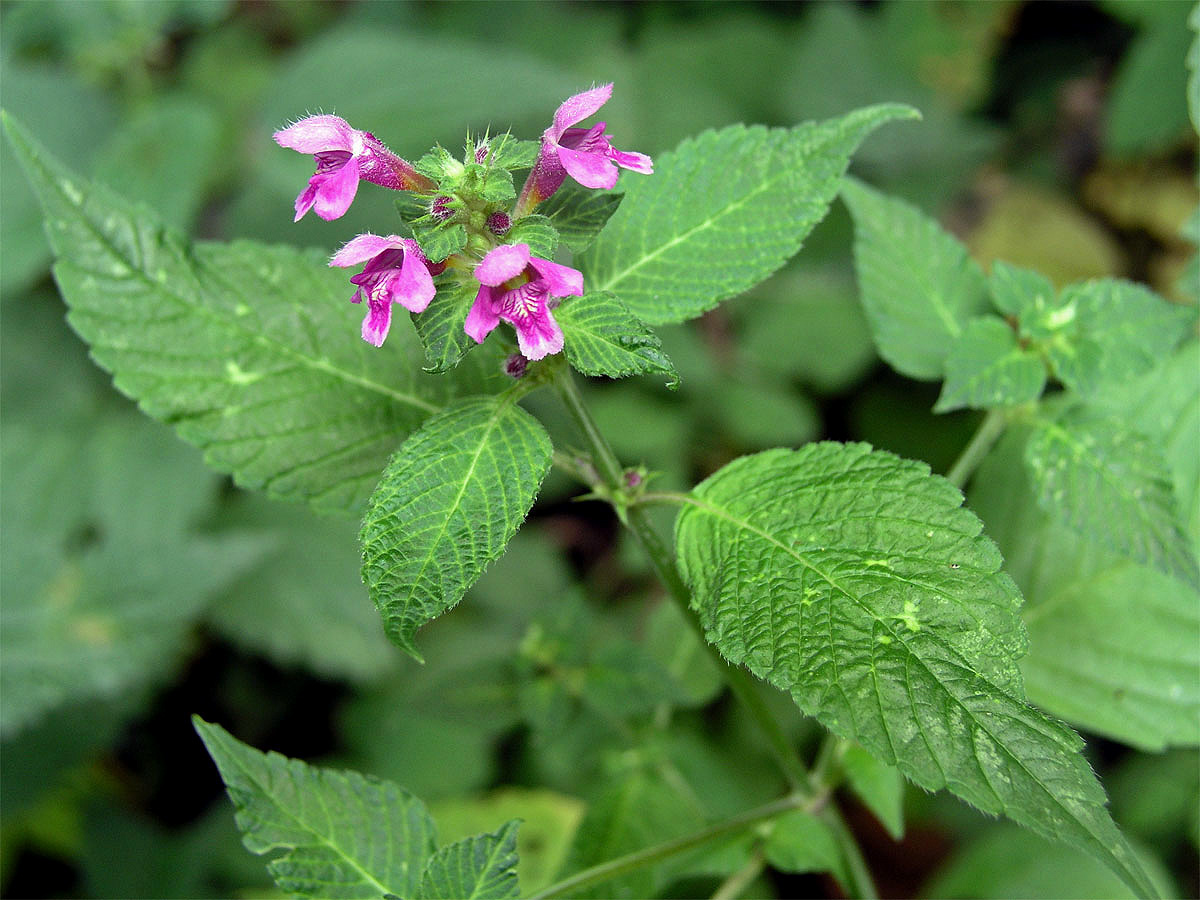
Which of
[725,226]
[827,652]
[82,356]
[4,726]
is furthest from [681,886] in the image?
[82,356]

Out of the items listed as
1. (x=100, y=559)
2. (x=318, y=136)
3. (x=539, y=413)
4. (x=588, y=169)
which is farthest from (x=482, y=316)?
(x=539, y=413)

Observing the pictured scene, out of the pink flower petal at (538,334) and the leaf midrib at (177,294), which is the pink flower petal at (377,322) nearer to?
the pink flower petal at (538,334)

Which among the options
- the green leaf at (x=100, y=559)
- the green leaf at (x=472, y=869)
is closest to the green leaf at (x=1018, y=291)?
the green leaf at (x=472, y=869)

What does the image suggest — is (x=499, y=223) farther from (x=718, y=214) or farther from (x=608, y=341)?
(x=718, y=214)

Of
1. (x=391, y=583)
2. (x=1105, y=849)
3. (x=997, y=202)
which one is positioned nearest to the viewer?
(x=1105, y=849)

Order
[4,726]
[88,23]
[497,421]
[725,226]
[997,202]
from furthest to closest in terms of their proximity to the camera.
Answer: [997,202] → [88,23] → [4,726] → [725,226] → [497,421]

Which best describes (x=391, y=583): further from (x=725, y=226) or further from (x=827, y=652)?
(x=725, y=226)
